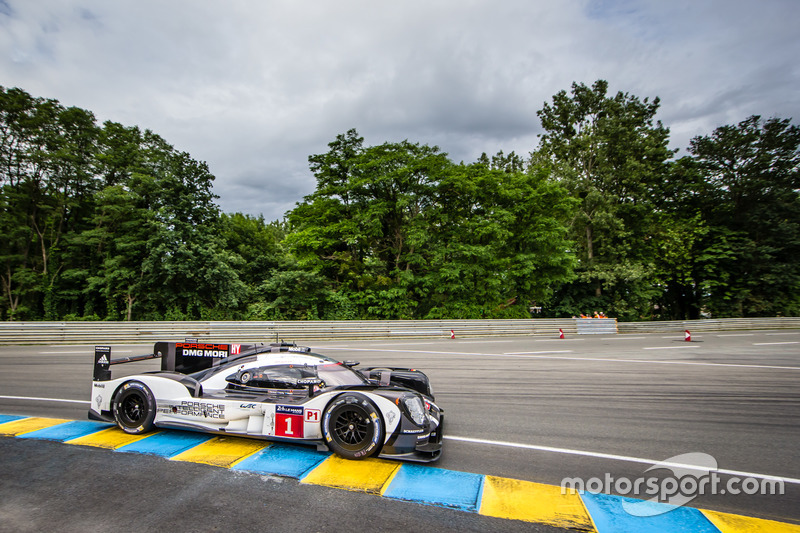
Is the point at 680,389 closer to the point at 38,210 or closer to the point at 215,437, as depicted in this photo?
the point at 215,437

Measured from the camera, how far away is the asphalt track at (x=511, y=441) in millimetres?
3420

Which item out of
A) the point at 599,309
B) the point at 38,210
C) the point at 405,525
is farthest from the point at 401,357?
the point at 38,210

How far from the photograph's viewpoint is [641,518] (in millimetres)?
3326

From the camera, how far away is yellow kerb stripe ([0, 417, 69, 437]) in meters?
5.39

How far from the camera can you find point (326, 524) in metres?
3.17

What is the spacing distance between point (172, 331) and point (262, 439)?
49.3ft

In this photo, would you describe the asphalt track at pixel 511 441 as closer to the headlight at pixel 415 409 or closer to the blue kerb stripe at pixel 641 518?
the blue kerb stripe at pixel 641 518

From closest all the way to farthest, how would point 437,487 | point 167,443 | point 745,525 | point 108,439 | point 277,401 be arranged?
1. point 745,525
2. point 437,487
3. point 277,401
4. point 167,443
5. point 108,439

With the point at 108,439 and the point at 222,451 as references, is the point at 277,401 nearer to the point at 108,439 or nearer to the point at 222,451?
the point at 222,451

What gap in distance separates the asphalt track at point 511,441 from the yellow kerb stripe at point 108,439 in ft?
0.72

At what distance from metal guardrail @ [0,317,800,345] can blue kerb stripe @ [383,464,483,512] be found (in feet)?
47.0

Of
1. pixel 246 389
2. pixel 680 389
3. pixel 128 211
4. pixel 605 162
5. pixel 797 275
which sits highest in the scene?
pixel 605 162

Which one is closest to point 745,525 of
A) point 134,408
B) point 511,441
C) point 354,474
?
point 511,441

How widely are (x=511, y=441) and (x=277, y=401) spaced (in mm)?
3205
